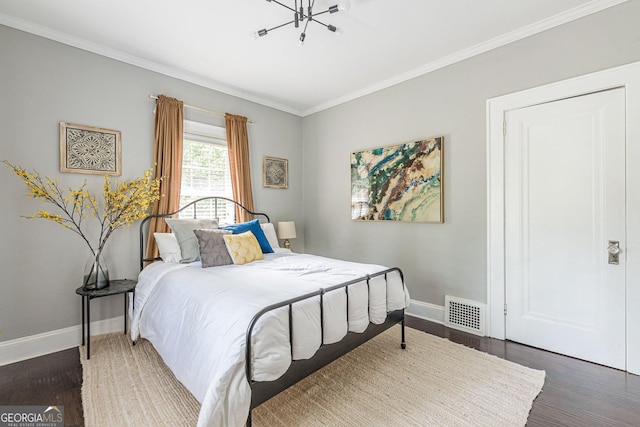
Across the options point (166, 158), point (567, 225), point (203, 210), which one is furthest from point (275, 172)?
point (567, 225)

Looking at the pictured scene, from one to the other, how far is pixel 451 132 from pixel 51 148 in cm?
387

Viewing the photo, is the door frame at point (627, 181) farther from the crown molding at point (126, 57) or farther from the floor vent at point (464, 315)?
the crown molding at point (126, 57)

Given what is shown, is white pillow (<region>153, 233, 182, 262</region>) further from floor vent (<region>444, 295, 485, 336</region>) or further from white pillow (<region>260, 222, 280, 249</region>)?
floor vent (<region>444, 295, 485, 336</region>)

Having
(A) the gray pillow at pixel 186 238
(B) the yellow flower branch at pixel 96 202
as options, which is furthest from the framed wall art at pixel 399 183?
(B) the yellow flower branch at pixel 96 202

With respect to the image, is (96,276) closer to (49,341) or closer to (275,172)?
(49,341)

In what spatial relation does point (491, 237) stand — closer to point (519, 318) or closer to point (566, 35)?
point (519, 318)

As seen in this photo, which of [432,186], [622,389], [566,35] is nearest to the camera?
[622,389]

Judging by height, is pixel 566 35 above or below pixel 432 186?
above

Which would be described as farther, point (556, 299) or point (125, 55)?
point (125, 55)

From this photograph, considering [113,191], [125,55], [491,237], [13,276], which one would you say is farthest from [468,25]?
[13,276]

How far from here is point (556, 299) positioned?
2588mm

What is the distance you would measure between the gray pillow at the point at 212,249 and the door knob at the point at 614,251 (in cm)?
315

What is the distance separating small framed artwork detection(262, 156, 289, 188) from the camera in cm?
431

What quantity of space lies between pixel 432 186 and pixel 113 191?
11.0ft
